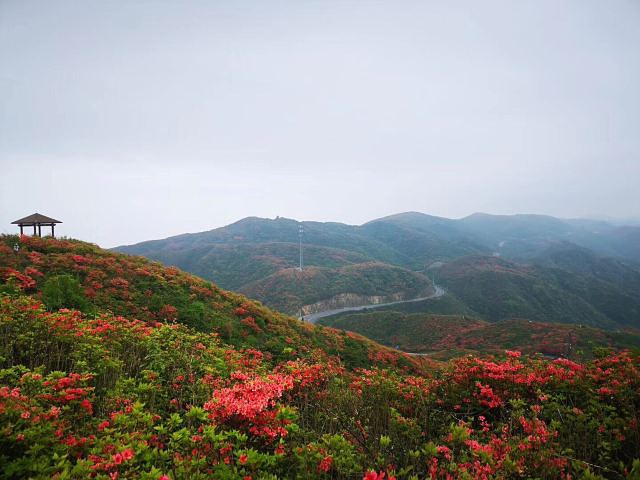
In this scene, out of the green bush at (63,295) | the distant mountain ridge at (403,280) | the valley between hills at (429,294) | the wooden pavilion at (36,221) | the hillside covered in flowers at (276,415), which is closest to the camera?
the hillside covered in flowers at (276,415)

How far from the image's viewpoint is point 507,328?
44250mm

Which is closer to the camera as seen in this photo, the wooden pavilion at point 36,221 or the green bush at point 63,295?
the green bush at point 63,295

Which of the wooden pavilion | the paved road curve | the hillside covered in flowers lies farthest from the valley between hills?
the wooden pavilion

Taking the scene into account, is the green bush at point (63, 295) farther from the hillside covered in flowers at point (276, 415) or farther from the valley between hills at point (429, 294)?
the valley between hills at point (429, 294)

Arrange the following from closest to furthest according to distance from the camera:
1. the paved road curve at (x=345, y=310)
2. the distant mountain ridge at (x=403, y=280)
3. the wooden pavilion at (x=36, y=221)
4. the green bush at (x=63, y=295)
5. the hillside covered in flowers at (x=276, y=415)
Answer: the hillside covered in flowers at (x=276, y=415)
the green bush at (x=63, y=295)
the wooden pavilion at (x=36, y=221)
the paved road curve at (x=345, y=310)
the distant mountain ridge at (x=403, y=280)

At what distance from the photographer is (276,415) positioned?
3783mm

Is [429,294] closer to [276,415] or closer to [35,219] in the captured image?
[35,219]

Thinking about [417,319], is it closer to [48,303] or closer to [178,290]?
[178,290]

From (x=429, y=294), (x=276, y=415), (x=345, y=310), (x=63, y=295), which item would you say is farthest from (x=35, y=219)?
(x=429, y=294)

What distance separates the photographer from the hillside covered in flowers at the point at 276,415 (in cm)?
306

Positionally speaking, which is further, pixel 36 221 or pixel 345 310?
pixel 345 310

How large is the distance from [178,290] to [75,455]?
13115mm

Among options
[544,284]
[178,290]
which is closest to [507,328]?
[178,290]

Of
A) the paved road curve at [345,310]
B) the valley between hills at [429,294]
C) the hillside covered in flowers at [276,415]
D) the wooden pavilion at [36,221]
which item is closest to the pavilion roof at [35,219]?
the wooden pavilion at [36,221]
